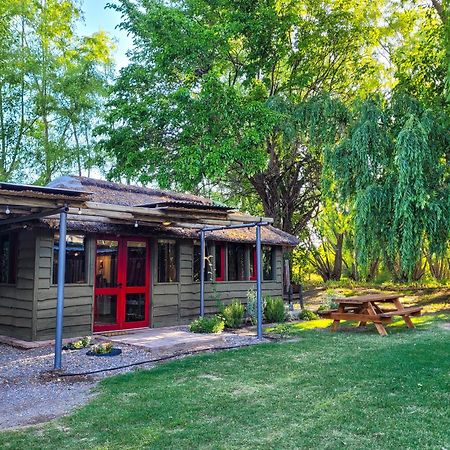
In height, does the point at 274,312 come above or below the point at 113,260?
below

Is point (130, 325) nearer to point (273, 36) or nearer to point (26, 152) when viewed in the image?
point (26, 152)

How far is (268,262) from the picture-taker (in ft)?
42.2

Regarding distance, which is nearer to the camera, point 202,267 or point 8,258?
point 8,258

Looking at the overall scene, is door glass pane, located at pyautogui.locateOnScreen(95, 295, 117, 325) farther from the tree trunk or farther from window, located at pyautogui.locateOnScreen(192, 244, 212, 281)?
the tree trunk

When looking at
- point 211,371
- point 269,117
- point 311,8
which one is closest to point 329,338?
point 211,371

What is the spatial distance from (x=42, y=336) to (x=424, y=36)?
12.1 metres

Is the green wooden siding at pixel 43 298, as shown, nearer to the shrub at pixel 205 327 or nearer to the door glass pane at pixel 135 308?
the door glass pane at pixel 135 308

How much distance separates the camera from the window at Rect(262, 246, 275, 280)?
501 inches

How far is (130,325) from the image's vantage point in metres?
9.38

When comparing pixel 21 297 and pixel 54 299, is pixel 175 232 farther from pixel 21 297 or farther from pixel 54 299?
pixel 21 297

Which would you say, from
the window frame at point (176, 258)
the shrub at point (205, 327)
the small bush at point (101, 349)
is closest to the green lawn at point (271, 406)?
the small bush at point (101, 349)

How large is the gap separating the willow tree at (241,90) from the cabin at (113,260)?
11.1ft

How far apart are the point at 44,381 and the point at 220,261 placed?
644 cm

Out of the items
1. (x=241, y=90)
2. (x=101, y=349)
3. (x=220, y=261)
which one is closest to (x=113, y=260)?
(x=101, y=349)
